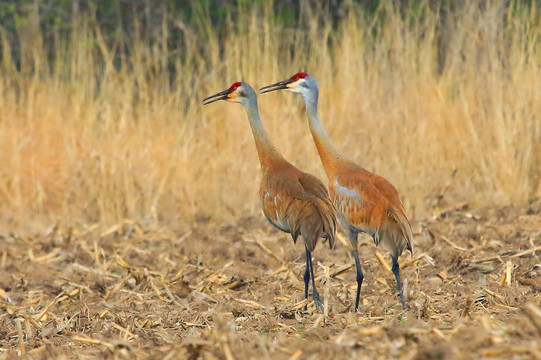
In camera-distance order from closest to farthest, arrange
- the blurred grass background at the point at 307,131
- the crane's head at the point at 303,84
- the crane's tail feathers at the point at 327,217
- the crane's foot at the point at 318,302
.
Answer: the crane's foot at the point at 318,302
the crane's tail feathers at the point at 327,217
the crane's head at the point at 303,84
the blurred grass background at the point at 307,131

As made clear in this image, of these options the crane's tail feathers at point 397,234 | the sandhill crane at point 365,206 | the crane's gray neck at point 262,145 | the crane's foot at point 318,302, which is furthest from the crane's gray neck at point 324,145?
the crane's foot at point 318,302

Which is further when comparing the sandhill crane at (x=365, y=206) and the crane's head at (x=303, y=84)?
the crane's head at (x=303, y=84)

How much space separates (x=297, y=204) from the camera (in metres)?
4.89

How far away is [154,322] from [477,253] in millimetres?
2416

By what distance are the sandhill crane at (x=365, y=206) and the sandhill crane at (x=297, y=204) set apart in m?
0.12

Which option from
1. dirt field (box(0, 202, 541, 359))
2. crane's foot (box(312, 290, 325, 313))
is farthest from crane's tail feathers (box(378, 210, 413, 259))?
crane's foot (box(312, 290, 325, 313))

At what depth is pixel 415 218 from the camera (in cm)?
682

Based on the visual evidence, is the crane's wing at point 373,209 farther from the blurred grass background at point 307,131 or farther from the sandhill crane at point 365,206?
the blurred grass background at point 307,131

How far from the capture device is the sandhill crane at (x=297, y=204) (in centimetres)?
480

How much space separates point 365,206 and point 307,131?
3.37 metres

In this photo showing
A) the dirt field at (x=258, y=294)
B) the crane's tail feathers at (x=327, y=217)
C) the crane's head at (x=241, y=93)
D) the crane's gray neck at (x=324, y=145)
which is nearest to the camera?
the dirt field at (x=258, y=294)

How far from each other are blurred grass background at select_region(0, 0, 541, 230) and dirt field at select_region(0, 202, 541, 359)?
1.81ft

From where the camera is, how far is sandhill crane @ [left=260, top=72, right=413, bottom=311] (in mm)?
4547

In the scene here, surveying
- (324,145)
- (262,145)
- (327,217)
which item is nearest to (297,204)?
(327,217)
